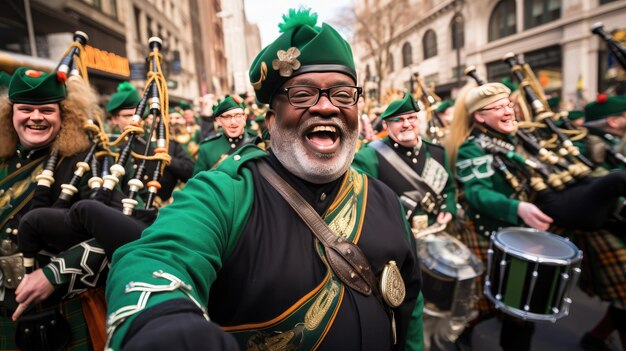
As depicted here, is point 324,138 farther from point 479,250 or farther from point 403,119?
point 479,250

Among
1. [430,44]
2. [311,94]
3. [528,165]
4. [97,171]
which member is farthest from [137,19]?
[311,94]

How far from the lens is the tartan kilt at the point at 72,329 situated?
217 centimetres

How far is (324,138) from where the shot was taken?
5.07 feet

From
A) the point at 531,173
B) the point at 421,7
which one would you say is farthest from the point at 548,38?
the point at 531,173

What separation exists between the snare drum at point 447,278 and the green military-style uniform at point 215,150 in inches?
117

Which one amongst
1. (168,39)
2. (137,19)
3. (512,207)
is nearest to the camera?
(512,207)

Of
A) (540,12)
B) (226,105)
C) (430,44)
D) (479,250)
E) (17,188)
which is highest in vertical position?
(430,44)

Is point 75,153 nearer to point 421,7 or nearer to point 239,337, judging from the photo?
point 239,337

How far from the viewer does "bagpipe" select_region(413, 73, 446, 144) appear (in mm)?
6643

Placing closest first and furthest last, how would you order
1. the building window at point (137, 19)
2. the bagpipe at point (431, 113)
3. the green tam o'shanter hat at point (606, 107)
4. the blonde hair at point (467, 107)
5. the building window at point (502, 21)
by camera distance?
1. the blonde hair at point (467, 107)
2. the green tam o'shanter hat at point (606, 107)
3. the bagpipe at point (431, 113)
4. the building window at point (137, 19)
5. the building window at point (502, 21)

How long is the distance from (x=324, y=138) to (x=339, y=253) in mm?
507

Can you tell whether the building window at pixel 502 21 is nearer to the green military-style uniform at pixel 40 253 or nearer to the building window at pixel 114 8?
the building window at pixel 114 8

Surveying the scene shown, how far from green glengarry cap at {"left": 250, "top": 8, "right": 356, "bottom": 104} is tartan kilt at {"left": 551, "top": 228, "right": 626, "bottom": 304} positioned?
3321 mm

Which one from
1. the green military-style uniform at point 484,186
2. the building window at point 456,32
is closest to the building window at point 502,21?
the building window at point 456,32
